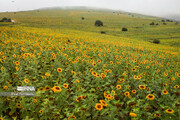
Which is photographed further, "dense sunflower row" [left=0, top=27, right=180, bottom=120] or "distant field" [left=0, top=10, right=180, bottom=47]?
"distant field" [left=0, top=10, right=180, bottom=47]

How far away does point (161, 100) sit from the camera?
3564mm

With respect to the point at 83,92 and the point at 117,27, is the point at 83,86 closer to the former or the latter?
the point at 83,92

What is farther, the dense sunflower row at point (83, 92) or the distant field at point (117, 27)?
the distant field at point (117, 27)

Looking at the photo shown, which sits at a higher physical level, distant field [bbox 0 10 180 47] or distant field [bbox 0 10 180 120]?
distant field [bbox 0 10 180 47]

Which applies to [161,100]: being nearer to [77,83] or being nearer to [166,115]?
[166,115]

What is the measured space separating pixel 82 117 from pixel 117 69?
410 cm

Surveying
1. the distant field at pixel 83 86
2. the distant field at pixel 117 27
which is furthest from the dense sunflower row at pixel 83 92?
the distant field at pixel 117 27

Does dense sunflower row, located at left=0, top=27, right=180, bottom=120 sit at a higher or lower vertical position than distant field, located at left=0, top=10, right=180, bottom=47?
lower

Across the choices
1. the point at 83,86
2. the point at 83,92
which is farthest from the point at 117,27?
the point at 83,92

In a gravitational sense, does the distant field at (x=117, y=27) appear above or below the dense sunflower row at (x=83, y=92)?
above

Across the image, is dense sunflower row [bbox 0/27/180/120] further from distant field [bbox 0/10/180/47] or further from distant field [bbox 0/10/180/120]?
distant field [bbox 0/10/180/47]

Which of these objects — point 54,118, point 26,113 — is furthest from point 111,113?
point 26,113

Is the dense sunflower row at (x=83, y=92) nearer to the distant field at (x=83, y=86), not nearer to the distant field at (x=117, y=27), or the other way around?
the distant field at (x=83, y=86)

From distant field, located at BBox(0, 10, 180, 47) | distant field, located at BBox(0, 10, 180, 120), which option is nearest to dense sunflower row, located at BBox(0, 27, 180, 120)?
distant field, located at BBox(0, 10, 180, 120)
